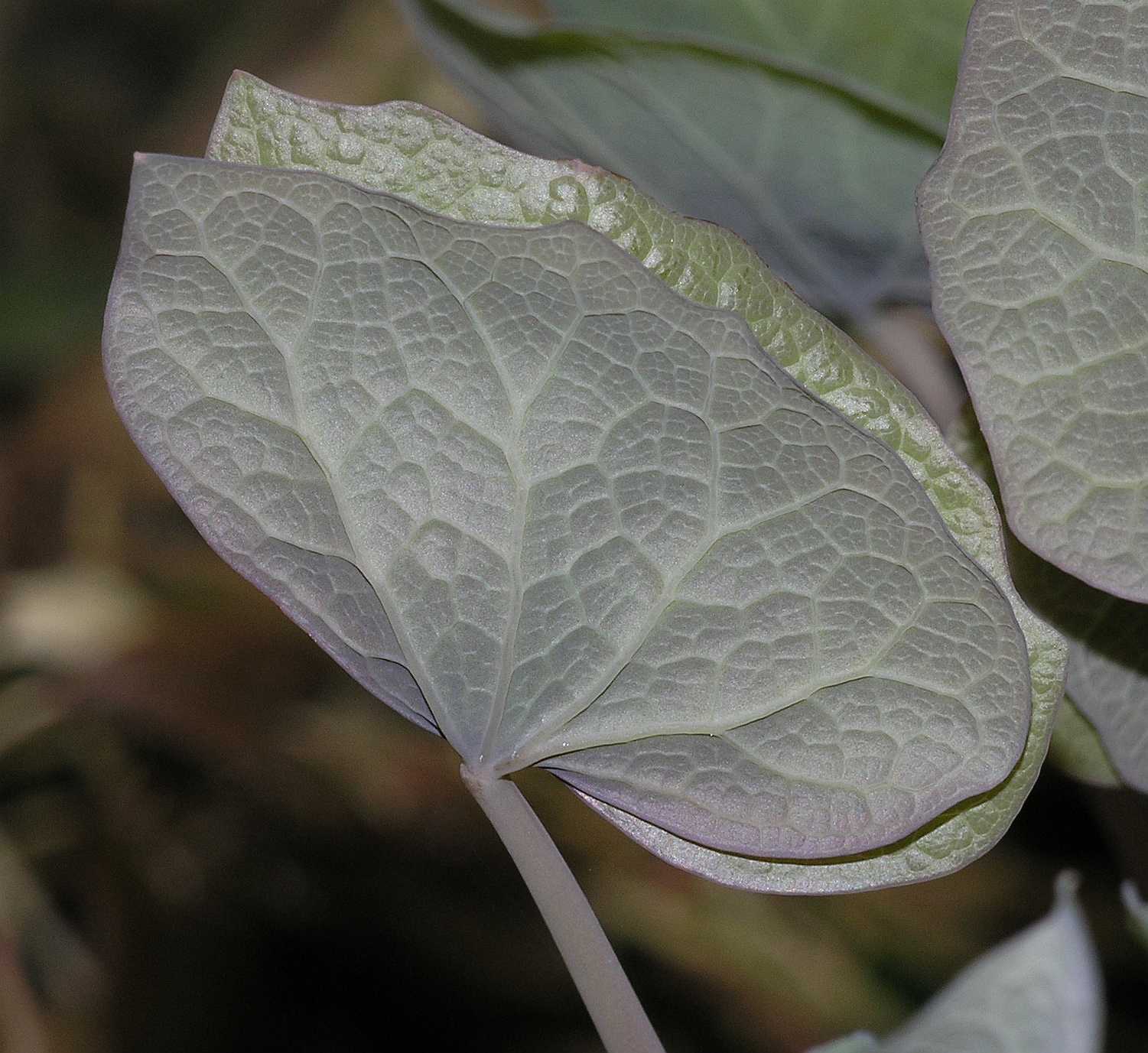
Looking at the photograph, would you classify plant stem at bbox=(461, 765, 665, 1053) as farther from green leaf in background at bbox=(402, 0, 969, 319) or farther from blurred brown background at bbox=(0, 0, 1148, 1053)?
blurred brown background at bbox=(0, 0, 1148, 1053)

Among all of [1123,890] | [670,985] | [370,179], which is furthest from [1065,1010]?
[670,985]

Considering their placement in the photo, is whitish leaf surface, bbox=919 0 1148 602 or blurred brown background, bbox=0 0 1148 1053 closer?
whitish leaf surface, bbox=919 0 1148 602

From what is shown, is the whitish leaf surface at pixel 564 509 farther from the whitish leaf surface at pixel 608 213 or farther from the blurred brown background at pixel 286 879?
the blurred brown background at pixel 286 879

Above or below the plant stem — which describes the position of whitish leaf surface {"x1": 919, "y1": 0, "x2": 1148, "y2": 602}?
above

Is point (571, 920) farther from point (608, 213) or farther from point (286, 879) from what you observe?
point (286, 879)

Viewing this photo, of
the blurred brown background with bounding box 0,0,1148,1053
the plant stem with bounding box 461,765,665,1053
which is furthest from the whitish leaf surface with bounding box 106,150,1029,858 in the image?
the blurred brown background with bounding box 0,0,1148,1053

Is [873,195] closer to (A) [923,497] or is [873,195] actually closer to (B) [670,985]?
(A) [923,497]
